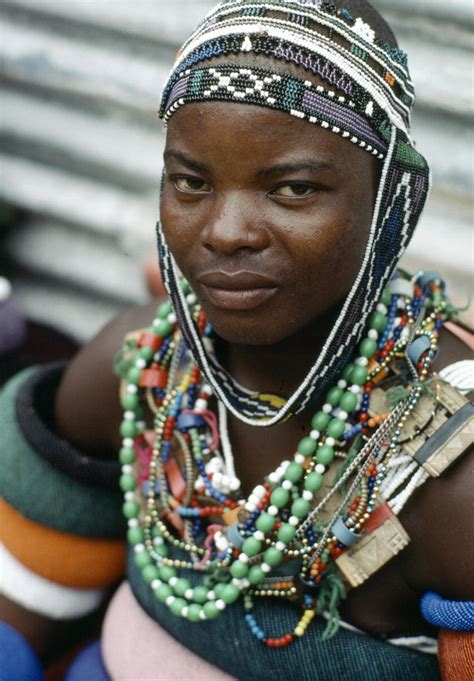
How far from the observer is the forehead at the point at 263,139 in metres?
1.10

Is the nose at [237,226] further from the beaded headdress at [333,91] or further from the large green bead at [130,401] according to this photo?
the large green bead at [130,401]

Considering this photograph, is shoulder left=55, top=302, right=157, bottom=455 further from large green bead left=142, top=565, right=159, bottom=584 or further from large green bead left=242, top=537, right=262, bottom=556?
large green bead left=242, top=537, right=262, bottom=556

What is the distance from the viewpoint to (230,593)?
1365 millimetres

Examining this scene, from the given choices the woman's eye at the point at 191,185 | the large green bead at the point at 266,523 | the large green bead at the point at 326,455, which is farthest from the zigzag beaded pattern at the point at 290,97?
the large green bead at the point at 266,523

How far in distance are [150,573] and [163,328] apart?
431mm

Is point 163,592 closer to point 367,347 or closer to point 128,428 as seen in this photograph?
point 128,428

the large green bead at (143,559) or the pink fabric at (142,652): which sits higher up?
the large green bead at (143,559)

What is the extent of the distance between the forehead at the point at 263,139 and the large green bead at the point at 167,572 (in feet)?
2.39

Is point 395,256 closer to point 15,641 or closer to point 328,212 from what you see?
point 328,212

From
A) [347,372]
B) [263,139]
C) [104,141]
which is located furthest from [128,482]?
[104,141]

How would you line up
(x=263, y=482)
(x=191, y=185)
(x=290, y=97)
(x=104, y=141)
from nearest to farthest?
1. (x=290, y=97)
2. (x=191, y=185)
3. (x=263, y=482)
4. (x=104, y=141)

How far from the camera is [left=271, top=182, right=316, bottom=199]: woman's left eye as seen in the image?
112 cm

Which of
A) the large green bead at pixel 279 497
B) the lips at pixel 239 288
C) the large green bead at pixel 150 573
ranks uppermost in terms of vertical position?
the lips at pixel 239 288

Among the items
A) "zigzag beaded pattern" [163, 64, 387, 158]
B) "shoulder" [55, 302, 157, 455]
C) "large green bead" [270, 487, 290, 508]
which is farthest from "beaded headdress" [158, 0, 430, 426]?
"shoulder" [55, 302, 157, 455]
